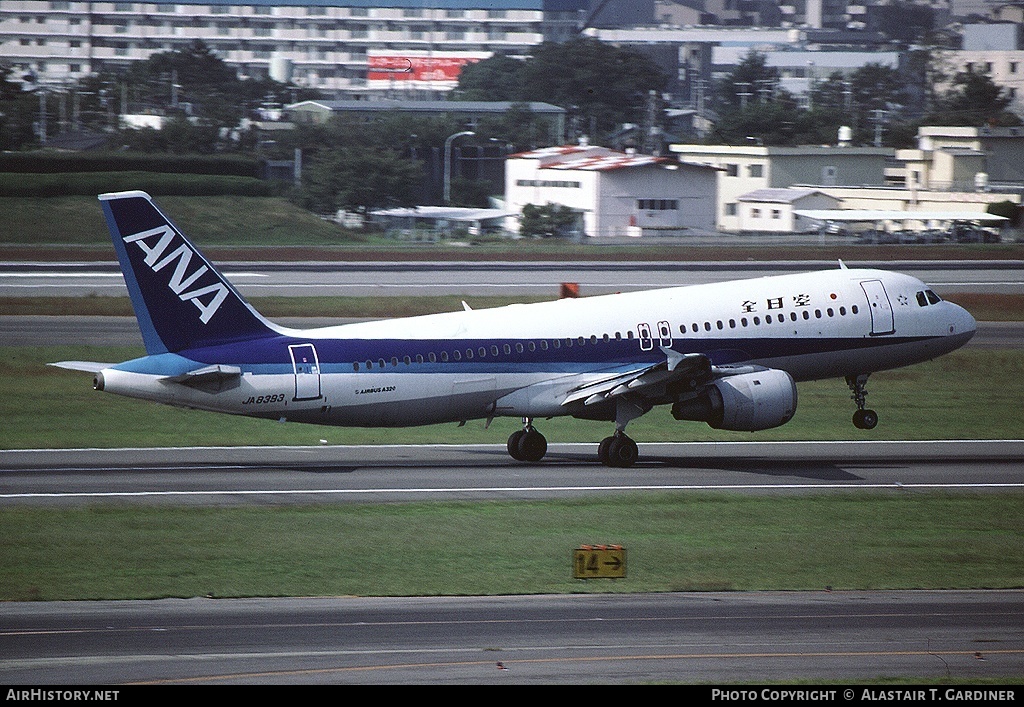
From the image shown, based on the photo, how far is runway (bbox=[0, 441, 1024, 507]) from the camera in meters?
37.4

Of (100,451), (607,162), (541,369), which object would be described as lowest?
(100,451)

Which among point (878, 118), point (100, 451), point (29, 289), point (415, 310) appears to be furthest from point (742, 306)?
point (878, 118)

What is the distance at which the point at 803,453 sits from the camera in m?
45.2

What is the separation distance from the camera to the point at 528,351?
41656mm

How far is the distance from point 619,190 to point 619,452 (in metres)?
89.2

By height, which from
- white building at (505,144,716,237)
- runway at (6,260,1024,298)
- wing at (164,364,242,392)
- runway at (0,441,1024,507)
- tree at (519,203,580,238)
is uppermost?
white building at (505,144,716,237)

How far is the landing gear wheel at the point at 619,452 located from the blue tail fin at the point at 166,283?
1180 cm

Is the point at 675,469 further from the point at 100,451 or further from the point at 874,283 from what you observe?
the point at 100,451

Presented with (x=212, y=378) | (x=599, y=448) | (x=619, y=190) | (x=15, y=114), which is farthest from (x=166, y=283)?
(x=15, y=114)

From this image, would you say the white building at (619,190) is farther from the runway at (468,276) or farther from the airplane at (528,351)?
the airplane at (528,351)

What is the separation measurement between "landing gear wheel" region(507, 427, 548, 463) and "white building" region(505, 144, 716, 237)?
8590 centimetres

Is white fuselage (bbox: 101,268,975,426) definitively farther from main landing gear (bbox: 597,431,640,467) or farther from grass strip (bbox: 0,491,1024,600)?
grass strip (bbox: 0,491,1024,600)

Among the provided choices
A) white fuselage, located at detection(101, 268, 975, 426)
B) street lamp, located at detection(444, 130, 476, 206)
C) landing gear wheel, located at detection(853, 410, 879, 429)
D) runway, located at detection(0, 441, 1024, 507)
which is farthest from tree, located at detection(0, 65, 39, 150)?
landing gear wheel, located at detection(853, 410, 879, 429)

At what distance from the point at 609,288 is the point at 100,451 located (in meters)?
46.3
